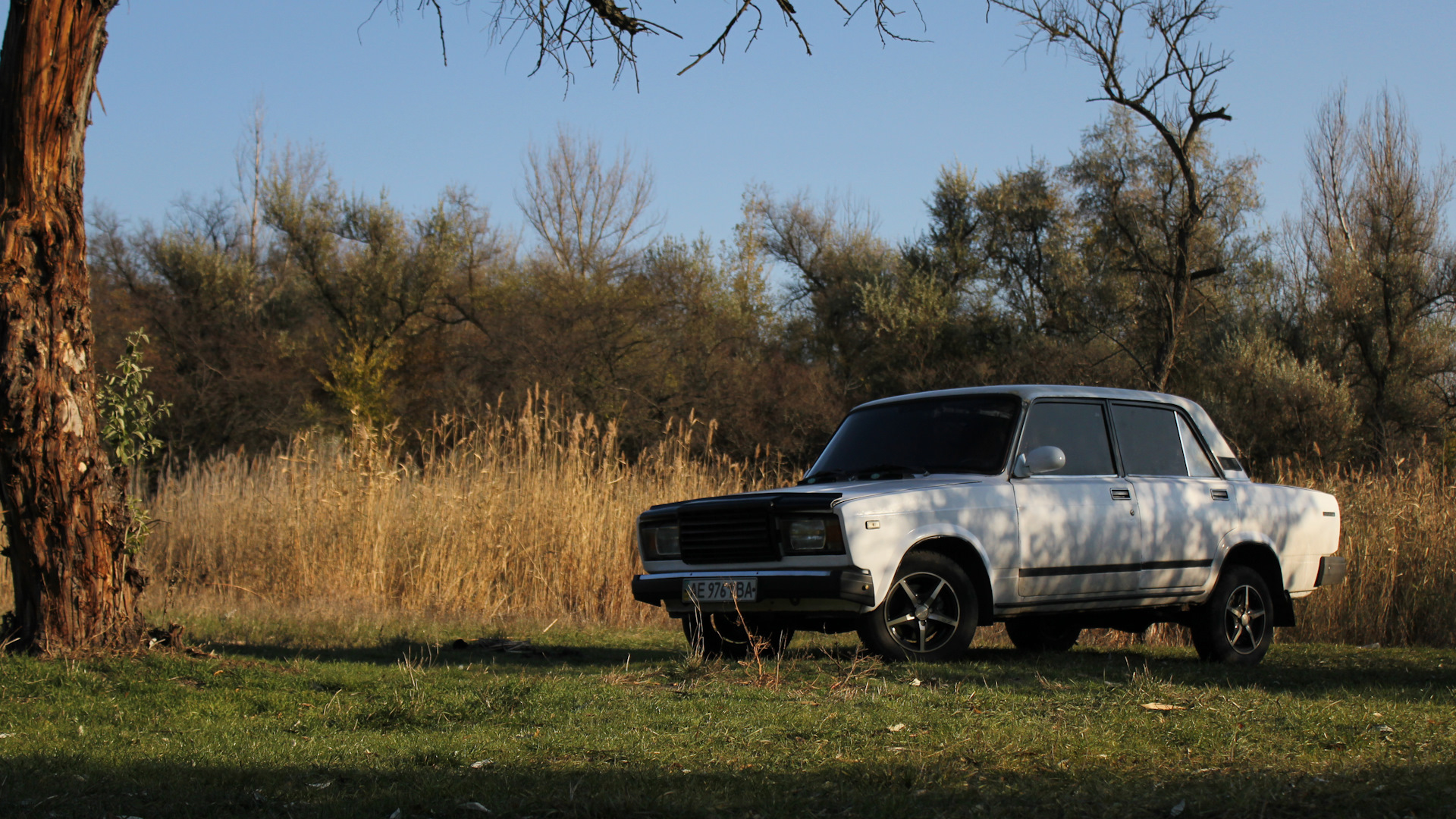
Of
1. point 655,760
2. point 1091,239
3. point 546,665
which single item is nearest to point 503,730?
point 655,760

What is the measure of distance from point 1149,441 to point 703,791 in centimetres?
541

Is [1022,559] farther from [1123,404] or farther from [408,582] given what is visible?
[408,582]

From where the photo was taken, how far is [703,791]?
379 centimetres

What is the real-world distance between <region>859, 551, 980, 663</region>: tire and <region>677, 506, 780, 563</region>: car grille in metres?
0.74

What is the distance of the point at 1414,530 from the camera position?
1112cm

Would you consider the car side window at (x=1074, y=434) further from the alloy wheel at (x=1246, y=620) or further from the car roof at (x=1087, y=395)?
the alloy wheel at (x=1246, y=620)

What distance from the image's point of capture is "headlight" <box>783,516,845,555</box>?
6566mm

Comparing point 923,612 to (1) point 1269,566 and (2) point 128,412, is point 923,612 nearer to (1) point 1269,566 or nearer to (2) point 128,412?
(1) point 1269,566

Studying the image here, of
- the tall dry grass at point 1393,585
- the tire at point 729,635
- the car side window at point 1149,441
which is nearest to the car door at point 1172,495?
the car side window at point 1149,441

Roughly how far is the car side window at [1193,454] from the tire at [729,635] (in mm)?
3084

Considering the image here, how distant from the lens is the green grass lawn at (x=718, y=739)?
12.1 feet

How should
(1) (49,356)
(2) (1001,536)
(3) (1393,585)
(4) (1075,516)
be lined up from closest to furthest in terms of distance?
(1) (49,356), (2) (1001,536), (4) (1075,516), (3) (1393,585)

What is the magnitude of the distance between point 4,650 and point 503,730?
330 cm

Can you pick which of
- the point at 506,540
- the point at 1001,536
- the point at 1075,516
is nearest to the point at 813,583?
the point at 1001,536
